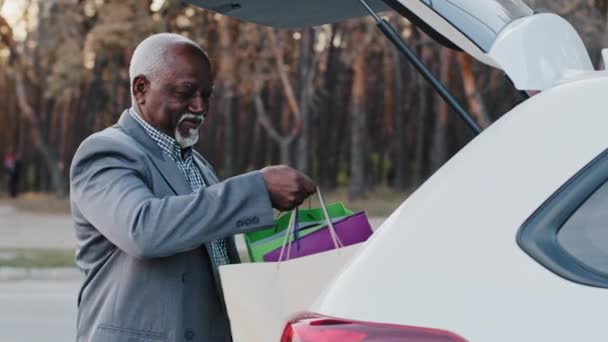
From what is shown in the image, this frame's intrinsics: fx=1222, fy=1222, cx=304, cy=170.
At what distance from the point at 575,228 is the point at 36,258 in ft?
49.3

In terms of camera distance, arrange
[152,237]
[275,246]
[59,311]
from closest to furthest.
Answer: [152,237] < [275,246] < [59,311]

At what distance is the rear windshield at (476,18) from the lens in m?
2.57

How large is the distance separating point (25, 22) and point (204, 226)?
33353 millimetres

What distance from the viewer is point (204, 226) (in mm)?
2822

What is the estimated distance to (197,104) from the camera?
10.1 ft

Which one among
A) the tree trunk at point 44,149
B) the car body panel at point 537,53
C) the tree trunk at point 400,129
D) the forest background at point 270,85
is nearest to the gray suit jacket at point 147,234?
the car body panel at point 537,53

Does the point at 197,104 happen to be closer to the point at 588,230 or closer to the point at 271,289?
the point at 271,289

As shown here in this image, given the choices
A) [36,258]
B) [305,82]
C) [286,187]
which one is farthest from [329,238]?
[305,82]

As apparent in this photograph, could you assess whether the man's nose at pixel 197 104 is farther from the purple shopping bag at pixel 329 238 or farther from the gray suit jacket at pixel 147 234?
the purple shopping bag at pixel 329 238

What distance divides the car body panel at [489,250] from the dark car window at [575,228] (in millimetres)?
15

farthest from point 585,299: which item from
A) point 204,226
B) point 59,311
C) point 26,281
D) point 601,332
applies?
point 26,281

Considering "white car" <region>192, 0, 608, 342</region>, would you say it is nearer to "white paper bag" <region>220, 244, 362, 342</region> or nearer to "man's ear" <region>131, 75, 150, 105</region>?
"white paper bag" <region>220, 244, 362, 342</region>

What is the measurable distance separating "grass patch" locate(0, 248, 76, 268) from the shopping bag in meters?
13.3

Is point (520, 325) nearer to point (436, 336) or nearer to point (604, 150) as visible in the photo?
point (436, 336)
